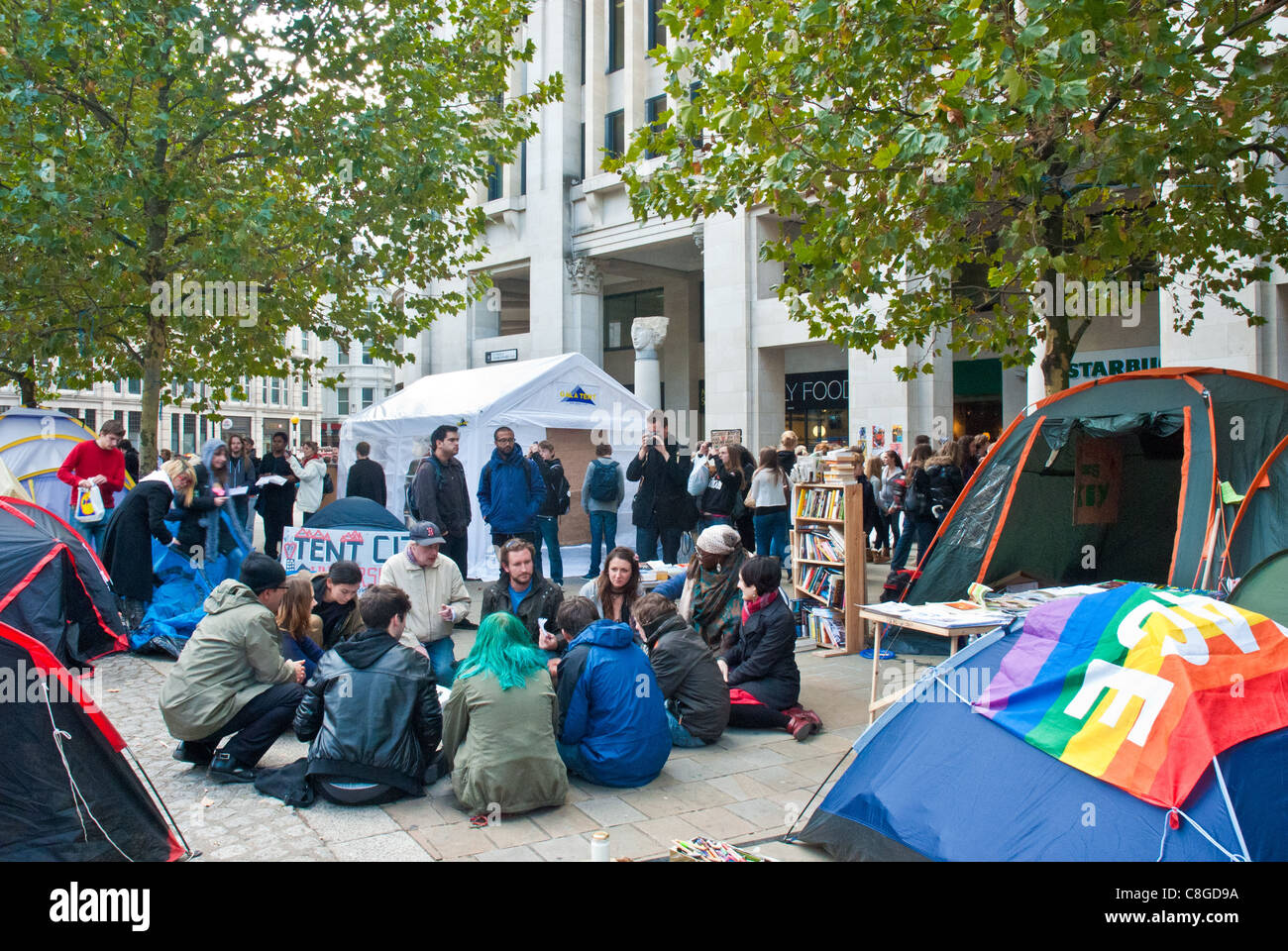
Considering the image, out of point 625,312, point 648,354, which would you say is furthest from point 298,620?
point 625,312

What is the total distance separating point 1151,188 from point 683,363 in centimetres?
2204

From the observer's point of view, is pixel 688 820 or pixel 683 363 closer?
pixel 688 820

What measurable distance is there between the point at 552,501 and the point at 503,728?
7.18 m

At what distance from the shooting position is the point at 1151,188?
24.5 ft

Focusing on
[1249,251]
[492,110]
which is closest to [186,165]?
[492,110]

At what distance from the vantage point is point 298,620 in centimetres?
603

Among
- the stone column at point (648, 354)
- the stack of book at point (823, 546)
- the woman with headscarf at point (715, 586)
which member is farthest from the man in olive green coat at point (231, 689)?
the stone column at point (648, 354)

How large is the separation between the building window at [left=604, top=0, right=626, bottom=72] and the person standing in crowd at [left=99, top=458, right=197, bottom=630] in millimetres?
19999

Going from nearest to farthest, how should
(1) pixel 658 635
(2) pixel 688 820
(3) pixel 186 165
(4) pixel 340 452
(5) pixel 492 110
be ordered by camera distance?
(2) pixel 688 820 → (1) pixel 658 635 → (3) pixel 186 165 → (5) pixel 492 110 → (4) pixel 340 452

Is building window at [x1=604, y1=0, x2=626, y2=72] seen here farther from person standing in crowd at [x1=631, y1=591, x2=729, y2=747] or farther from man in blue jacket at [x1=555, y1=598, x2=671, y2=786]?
man in blue jacket at [x1=555, y1=598, x2=671, y2=786]

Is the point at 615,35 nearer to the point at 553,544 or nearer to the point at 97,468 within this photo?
the point at 553,544

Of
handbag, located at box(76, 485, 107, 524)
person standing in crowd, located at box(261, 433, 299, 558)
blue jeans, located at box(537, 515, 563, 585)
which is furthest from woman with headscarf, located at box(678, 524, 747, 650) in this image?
person standing in crowd, located at box(261, 433, 299, 558)

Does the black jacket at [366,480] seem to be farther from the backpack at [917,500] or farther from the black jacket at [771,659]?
the black jacket at [771,659]

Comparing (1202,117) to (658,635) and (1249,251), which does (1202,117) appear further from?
(658,635)
